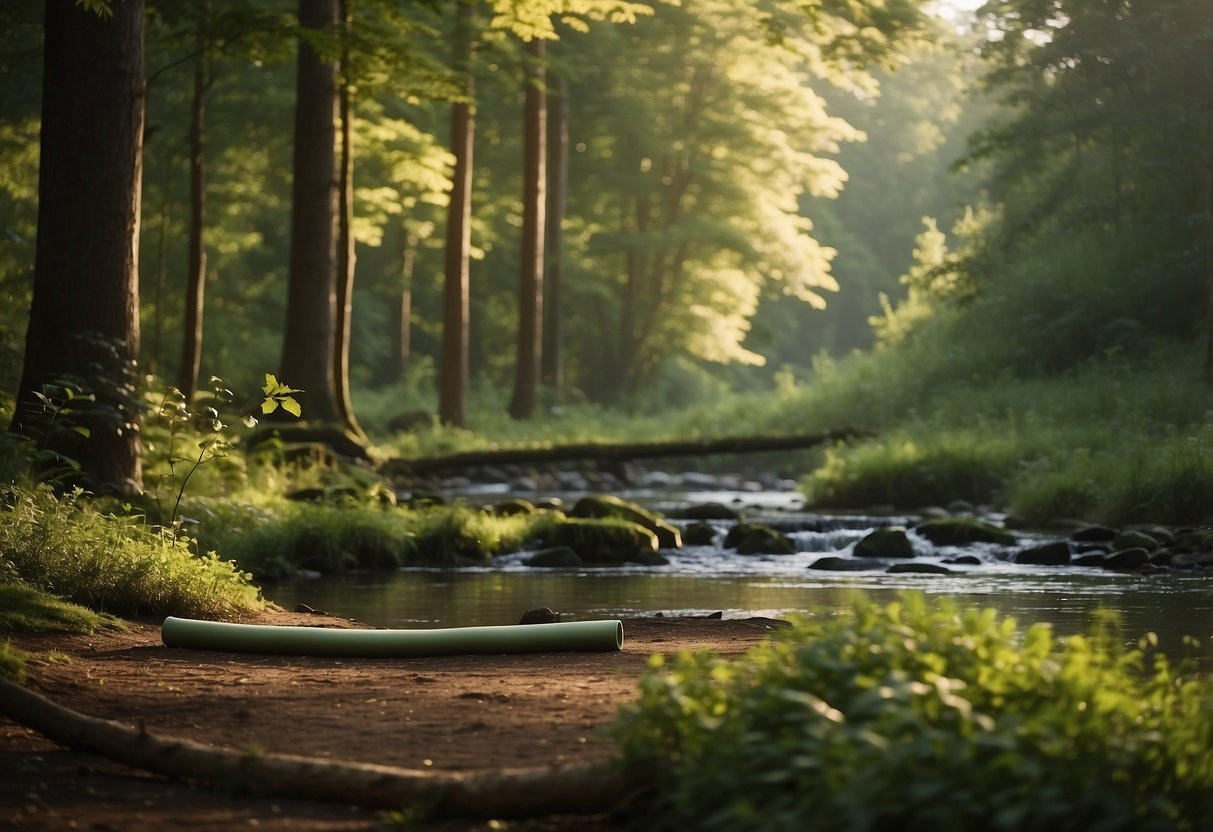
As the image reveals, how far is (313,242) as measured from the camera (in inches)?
858

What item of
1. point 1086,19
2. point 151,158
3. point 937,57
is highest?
point 937,57

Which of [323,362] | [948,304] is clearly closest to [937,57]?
[948,304]

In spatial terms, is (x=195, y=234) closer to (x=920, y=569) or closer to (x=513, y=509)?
(x=513, y=509)

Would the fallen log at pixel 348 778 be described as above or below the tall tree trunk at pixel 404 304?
below

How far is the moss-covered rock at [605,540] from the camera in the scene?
651 inches

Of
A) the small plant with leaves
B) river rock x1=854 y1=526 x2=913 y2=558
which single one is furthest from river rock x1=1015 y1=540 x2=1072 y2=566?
the small plant with leaves

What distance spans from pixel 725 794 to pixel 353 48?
13.1 meters

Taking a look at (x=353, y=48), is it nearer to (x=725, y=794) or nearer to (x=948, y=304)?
(x=725, y=794)

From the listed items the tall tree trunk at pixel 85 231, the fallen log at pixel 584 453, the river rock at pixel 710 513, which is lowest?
the river rock at pixel 710 513

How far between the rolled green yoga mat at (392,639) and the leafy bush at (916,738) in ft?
11.2

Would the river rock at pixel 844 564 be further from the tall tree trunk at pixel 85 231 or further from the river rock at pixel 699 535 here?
the tall tree trunk at pixel 85 231

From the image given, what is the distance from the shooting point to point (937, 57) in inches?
3430

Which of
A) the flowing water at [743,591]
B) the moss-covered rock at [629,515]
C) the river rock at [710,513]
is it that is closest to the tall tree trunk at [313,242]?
the moss-covered rock at [629,515]

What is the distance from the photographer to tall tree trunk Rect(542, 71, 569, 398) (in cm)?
3781
